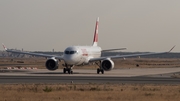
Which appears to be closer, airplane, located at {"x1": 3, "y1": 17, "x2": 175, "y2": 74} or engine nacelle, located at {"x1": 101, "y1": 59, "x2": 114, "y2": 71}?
airplane, located at {"x1": 3, "y1": 17, "x2": 175, "y2": 74}

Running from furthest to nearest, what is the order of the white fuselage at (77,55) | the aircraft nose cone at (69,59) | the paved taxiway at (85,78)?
1. the white fuselage at (77,55)
2. the aircraft nose cone at (69,59)
3. the paved taxiway at (85,78)

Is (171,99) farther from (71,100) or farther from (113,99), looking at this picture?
(71,100)

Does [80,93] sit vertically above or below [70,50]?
below

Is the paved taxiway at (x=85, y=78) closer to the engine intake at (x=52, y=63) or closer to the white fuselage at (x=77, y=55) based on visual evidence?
the white fuselage at (x=77, y=55)

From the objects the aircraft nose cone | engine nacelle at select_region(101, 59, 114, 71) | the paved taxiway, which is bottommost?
the paved taxiway

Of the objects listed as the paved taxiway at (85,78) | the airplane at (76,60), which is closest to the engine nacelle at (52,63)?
the airplane at (76,60)

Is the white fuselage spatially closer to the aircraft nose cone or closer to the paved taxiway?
the aircraft nose cone

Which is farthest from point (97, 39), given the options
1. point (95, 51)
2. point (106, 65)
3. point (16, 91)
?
point (16, 91)

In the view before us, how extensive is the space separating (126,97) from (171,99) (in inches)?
98.6

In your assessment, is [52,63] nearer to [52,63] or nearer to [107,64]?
[52,63]

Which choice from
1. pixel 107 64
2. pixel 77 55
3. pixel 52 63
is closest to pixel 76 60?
pixel 77 55

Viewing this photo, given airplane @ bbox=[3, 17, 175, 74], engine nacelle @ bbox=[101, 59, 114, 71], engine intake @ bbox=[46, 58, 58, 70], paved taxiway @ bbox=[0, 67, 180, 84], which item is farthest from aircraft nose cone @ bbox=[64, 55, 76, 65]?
engine nacelle @ bbox=[101, 59, 114, 71]

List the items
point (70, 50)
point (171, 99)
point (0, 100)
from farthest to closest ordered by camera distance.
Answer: point (70, 50) → point (171, 99) → point (0, 100)

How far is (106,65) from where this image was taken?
64375mm
